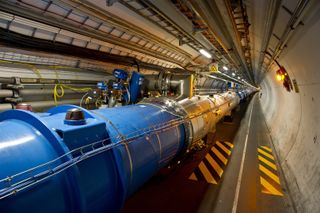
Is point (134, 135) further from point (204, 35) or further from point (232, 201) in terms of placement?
point (204, 35)

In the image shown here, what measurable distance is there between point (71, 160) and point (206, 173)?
3.64 meters

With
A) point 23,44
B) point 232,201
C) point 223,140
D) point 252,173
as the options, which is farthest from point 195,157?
point 23,44

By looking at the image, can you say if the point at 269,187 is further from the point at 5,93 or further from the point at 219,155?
the point at 5,93

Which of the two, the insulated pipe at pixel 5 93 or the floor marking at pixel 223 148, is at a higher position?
the insulated pipe at pixel 5 93

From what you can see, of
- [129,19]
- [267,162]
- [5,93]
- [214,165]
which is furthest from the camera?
[267,162]

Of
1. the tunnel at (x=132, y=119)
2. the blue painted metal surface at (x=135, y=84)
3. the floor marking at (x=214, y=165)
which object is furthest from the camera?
the floor marking at (x=214, y=165)

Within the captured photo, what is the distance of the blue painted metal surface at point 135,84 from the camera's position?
171 inches

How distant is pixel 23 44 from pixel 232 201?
4.16 metres

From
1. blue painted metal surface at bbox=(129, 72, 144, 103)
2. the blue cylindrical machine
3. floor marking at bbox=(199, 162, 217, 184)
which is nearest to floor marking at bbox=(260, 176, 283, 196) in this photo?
floor marking at bbox=(199, 162, 217, 184)

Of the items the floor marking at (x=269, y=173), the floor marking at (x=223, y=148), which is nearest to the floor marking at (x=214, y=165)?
the floor marking at (x=223, y=148)

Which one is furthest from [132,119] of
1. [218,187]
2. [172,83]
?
[218,187]

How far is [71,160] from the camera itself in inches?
47.3

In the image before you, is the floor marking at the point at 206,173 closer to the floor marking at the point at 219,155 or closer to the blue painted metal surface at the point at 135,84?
the floor marking at the point at 219,155

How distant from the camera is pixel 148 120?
238 cm
